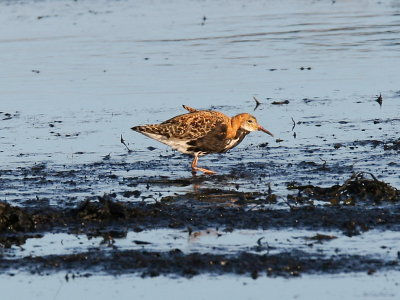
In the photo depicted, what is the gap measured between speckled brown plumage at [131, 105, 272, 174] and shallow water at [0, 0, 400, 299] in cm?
25

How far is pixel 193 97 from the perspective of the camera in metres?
19.0

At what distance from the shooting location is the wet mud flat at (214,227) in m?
9.16

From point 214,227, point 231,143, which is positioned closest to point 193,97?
point 231,143

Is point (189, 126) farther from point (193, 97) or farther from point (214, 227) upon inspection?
point (193, 97)

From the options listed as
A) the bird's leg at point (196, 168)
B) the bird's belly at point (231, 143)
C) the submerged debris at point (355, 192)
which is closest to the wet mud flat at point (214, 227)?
the submerged debris at point (355, 192)

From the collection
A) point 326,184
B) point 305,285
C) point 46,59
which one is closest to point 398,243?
point 305,285

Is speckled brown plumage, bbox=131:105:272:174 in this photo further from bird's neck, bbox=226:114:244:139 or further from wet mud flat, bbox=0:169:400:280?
wet mud flat, bbox=0:169:400:280

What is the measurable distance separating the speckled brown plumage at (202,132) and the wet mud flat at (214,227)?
1.48 metres

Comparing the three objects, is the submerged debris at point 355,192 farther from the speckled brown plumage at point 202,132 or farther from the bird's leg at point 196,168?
the speckled brown plumage at point 202,132

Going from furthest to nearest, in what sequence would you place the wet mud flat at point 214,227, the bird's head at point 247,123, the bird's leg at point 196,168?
the bird's head at point 247,123 → the bird's leg at point 196,168 → the wet mud flat at point 214,227

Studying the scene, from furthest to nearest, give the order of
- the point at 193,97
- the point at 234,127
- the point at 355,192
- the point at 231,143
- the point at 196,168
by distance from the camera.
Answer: the point at 193,97, the point at 234,127, the point at 231,143, the point at 196,168, the point at 355,192

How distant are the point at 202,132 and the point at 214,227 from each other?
159 inches

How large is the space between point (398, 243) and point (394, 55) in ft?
45.5

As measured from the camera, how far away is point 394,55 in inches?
907
